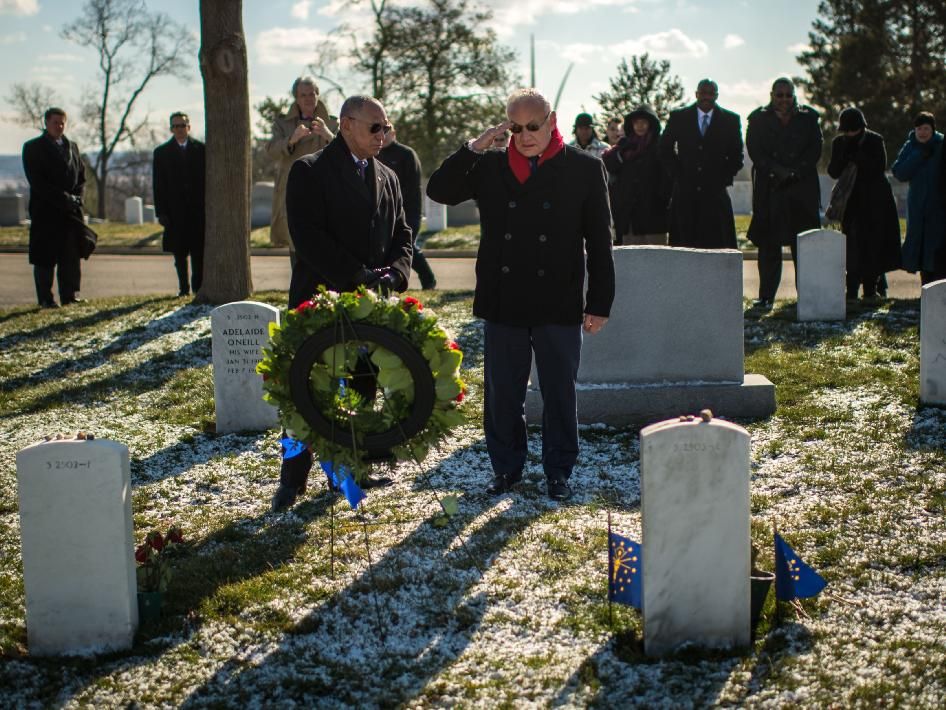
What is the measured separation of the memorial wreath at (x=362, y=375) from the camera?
486 cm

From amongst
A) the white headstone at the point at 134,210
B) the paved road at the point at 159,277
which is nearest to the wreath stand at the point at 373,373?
the paved road at the point at 159,277

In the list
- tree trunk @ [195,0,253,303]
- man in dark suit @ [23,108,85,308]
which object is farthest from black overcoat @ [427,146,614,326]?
man in dark suit @ [23,108,85,308]

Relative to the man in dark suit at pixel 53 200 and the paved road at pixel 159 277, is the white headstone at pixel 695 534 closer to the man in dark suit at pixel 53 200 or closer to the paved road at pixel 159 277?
the paved road at pixel 159 277

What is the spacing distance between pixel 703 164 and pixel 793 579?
308 inches

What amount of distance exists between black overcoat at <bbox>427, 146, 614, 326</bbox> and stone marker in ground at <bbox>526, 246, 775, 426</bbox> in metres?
1.60

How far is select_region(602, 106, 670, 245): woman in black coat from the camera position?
12.1 metres

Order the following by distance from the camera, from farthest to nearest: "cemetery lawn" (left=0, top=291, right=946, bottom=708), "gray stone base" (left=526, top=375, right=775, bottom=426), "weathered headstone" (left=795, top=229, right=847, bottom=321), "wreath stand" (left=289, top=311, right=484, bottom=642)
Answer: "weathered headstone" (left=795, top=229, right=847, bottom=321)
"gray stone base" (left=526, top=375, right=775, bottom=426)
"wreath stand" (left=289, top=311, right=484, bottom=642)
"cemetery lawn" (left=0, top=291, right=946, bottom=708)

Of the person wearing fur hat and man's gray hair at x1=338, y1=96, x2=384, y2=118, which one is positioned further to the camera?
the person wearing fur hat

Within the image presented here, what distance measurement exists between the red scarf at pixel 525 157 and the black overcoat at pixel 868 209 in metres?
6.91

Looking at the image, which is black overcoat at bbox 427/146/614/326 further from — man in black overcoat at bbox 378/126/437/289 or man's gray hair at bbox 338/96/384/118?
man in black overcoat at bbox 378/126/437/289

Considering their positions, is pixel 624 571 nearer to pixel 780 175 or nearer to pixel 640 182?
pixel 780 175

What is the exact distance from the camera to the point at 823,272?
10.7 metres

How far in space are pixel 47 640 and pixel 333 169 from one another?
2.64m

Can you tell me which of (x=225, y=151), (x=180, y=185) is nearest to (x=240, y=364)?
(x=225, y=151)
